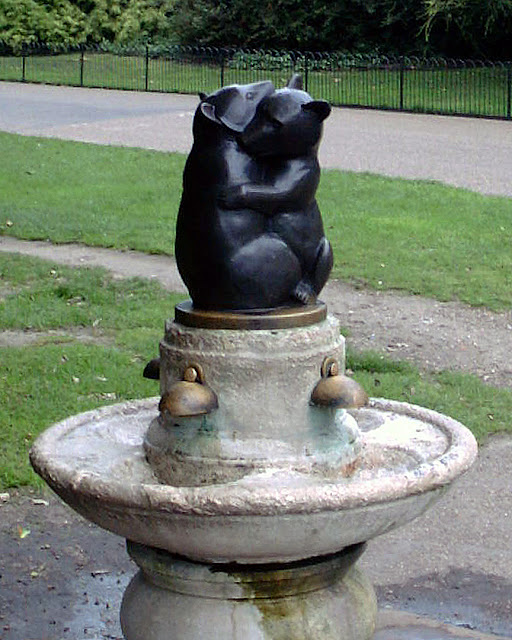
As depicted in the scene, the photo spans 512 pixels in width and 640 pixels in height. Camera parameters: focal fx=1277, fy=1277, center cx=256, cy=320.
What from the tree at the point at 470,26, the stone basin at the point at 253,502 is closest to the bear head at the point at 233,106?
the stone basin at the point at 253,502

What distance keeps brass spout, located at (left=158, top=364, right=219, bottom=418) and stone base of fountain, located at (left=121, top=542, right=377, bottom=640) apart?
0.50m

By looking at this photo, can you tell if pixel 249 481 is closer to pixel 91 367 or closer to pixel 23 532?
pixel 23 532

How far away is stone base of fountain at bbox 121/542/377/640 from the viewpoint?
161 inches

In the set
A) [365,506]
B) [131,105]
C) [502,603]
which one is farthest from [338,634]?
[131,105]

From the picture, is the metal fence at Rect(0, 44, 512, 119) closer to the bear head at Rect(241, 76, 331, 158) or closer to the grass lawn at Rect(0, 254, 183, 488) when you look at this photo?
the grass lawn at Rect(0, 254, 183, 488)

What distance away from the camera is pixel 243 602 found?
4113 millimetres

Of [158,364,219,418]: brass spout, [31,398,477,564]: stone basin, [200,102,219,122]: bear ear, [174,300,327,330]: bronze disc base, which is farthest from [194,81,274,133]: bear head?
[31,398,477,564]: stone basin

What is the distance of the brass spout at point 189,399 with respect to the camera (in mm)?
3999

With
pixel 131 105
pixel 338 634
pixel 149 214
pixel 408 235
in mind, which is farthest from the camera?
pixel 131 105

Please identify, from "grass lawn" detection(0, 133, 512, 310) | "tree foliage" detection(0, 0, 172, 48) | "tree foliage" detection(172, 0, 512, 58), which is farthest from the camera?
"tree foliage" detection(0, 0, 172, 48)

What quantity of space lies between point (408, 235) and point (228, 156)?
784 cm

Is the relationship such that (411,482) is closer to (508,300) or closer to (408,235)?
(508,300)

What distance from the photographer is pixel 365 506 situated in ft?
12.4

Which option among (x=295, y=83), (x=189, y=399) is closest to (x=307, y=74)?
(x=295, y=83)
